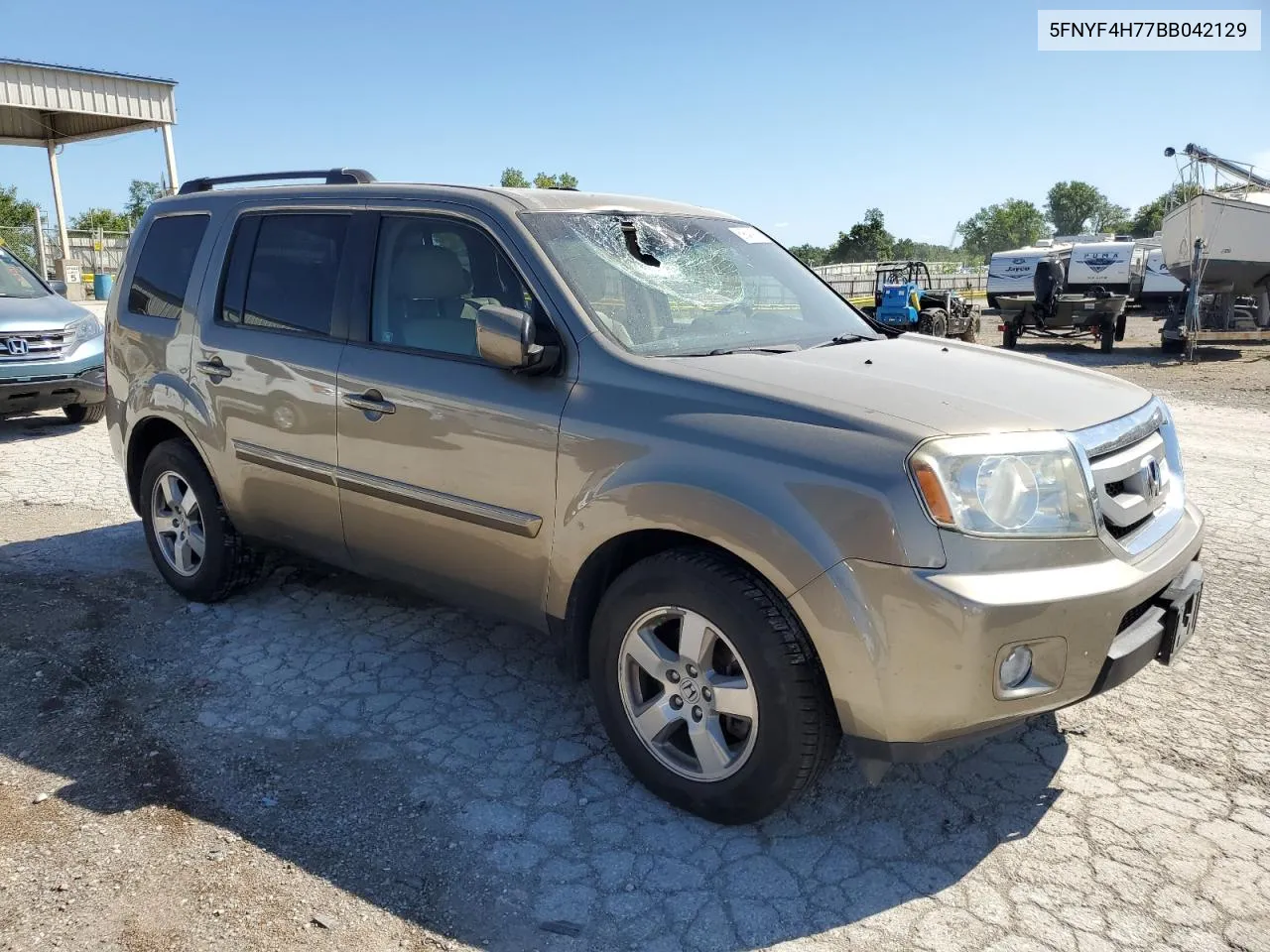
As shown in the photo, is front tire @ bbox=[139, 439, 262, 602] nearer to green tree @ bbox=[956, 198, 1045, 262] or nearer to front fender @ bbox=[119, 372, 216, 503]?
front fender @ bbox=[119, 372, 216, 503]

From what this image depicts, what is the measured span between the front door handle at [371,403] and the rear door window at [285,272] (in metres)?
0.37

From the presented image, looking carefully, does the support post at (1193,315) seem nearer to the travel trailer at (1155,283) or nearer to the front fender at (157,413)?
the travel trailer at (1155,283)

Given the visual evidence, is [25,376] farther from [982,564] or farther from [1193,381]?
[1193,381]

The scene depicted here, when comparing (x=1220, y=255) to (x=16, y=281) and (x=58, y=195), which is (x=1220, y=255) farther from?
(x=58, y=195)

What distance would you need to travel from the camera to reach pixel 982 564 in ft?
8.11

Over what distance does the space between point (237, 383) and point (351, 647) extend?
1.26 m

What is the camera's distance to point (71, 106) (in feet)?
63.0

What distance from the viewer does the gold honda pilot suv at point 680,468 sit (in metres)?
2.53

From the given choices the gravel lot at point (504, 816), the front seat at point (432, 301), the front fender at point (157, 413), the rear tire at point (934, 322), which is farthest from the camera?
the rear tire at point (934, 322)

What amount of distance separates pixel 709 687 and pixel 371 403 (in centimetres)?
171

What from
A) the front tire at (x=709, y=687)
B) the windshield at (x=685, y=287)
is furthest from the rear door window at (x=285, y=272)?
the front tire at (x=709, y=687)

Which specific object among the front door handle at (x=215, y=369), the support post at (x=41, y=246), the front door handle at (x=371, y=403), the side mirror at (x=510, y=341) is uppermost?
the support post at (x=41, y=246)

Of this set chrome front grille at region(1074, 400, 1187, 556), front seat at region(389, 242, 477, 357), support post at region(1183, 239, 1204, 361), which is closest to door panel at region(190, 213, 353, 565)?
front seat at region(389, 242, 477, 357)

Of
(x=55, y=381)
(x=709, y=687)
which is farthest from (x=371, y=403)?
→ (x=55, y=381)
